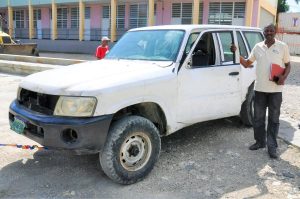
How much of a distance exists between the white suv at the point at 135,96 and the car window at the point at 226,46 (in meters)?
0.02

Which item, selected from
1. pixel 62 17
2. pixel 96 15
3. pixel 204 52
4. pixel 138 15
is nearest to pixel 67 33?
pixel 62 17

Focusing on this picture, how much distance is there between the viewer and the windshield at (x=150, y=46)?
496 centimetres

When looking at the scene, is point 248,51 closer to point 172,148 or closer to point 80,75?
point 172,148

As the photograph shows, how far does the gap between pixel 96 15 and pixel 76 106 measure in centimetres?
2712

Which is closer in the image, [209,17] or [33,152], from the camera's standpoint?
[33,152]

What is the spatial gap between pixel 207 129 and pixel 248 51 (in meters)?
1.52

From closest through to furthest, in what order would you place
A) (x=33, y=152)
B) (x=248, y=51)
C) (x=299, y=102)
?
(x=33, y=152) → (x=248, y=51) → (x=299, y=102)

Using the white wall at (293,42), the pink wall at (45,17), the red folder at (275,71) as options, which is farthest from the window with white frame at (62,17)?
the red folder at (275,71)

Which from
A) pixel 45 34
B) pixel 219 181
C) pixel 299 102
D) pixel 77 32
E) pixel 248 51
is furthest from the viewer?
pixel 45 34

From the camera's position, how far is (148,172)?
4426mm

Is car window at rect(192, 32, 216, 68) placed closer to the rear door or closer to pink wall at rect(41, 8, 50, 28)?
the rear door

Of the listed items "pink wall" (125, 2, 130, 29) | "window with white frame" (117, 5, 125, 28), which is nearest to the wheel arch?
"pink wall" (125, 2, 130, 29)

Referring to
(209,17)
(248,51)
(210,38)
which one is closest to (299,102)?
(248,51)

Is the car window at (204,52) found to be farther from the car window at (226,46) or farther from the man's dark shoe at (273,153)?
the man's dark shoe at (273,153)
